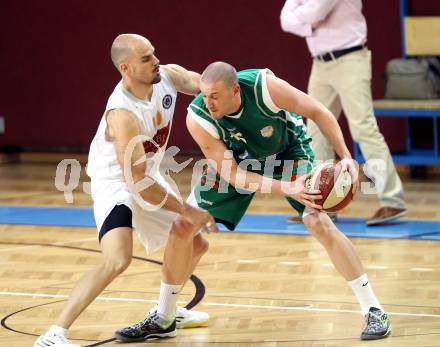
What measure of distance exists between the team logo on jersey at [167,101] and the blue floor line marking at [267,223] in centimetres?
242

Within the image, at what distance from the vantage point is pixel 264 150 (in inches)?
205

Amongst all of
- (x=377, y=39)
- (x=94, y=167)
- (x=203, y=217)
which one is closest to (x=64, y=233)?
(x=94, y=167)

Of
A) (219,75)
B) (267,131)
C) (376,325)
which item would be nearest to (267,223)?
(267,131)

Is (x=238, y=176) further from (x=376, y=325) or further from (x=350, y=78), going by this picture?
(x=350, y=78)

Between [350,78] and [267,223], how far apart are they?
4.02ft

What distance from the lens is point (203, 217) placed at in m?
4.90

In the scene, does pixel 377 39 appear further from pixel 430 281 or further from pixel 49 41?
pixel 430 281

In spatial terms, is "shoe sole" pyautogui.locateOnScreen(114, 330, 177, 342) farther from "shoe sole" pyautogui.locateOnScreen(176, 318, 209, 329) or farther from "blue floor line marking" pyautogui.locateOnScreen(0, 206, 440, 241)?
"blue floor line marking" pyautogui.locateOnScreen(0, 206, 440, 241)

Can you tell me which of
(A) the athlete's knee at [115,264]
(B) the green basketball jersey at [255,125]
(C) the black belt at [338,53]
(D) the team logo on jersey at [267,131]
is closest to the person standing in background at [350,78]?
(C) the black belt at [338,53]

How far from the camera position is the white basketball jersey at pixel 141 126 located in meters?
5.13

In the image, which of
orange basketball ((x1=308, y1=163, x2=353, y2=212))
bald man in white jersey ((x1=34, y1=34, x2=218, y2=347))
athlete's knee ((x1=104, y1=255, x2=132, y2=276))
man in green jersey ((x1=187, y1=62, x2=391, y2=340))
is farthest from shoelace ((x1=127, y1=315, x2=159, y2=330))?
orange basketball ((x1=308, y1=163, x2=353, y2=212))

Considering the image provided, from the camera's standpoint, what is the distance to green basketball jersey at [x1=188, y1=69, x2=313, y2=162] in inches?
197

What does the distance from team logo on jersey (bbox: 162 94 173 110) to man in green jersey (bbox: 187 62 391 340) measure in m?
0.24

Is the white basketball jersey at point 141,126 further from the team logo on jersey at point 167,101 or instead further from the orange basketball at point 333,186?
the orange basketball at point 333,186
